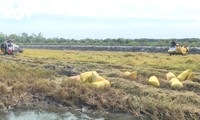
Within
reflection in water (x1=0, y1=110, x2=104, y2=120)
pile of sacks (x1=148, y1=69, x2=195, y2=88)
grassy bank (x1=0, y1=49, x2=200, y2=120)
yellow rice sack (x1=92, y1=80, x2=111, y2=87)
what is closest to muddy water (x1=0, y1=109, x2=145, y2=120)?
reflection in water (x1=0, y1=110, x2=104, y2=120)

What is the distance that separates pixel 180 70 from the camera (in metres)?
23.2

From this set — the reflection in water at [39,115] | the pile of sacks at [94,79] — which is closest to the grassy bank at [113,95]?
the pile of sacks at [94,79]

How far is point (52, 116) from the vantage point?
15.6 metres

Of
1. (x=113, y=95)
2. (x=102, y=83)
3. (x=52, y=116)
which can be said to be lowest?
(x=52, y=116)

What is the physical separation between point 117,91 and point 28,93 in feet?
12.2

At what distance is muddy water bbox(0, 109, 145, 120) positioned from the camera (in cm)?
1523

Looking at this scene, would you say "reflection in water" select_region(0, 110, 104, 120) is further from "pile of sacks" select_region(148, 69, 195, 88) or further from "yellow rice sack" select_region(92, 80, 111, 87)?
"pile of sacks" select_region(148, 69, 195, 88)

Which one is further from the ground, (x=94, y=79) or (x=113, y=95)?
(x=94, y=79)

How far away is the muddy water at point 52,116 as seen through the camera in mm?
15227

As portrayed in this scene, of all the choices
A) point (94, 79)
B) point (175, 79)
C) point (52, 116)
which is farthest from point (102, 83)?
point (175, 79)

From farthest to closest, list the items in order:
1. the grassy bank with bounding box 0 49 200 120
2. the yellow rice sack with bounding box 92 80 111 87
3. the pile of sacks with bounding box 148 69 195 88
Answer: the pile of sacks with bounding box 148 69 195 88
the yellow rice sack with bounding box 92 80 111 87
the grassy bank with bounding box 0 49 200 120

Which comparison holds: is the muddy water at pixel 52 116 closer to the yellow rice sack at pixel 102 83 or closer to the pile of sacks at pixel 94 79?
the yellow rice sack at pixel 102 83

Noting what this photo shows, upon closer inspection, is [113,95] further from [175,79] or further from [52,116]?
[175,79]

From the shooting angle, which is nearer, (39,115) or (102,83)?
(39,115)
